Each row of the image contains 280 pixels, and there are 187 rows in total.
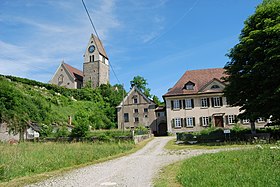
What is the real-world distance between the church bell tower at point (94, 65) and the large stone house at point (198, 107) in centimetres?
3231

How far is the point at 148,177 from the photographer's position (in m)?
9.88

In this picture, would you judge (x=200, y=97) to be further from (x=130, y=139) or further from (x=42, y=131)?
(x=42, y=131)

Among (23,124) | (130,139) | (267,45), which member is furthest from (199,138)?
(23,124)

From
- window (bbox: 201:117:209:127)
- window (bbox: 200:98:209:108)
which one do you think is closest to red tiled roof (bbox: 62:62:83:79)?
window (bbox: 200:98:209:108)

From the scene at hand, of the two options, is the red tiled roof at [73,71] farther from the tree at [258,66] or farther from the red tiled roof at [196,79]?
the tree at [258,66]

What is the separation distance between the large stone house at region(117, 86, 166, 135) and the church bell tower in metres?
23.8

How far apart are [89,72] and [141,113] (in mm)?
29575

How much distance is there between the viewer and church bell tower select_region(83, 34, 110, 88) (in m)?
71.9

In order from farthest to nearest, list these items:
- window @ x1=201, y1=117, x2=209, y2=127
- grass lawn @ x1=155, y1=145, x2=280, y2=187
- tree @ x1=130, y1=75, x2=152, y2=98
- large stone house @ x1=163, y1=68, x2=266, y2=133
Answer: tree @ x1=130, y1=75, x2=152, y2=98
window @ x1=201, y1=117, x2=209, y2=127
large stone house @ x1=163, y1=68, x2=266, y2=133
grass lawn @ x1=155, y1=145, x2=280, y2=187

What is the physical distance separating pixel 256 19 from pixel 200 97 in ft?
69.5

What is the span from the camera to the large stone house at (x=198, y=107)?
42.2 meters

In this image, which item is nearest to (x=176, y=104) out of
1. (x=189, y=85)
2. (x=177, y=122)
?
(x=177, y=122)

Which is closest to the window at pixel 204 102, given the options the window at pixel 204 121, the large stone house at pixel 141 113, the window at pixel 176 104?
the window at pixel 204 121

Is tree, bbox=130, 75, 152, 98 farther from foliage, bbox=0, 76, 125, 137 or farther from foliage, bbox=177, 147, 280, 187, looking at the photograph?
foliage, bbox=177, 147, 280, 187
